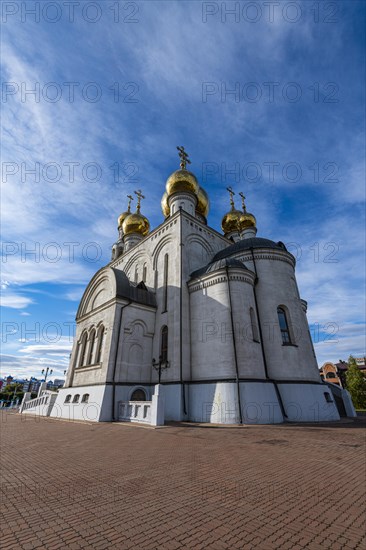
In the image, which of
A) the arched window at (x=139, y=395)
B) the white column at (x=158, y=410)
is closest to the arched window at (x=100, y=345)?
the arched window at (x=139, y=395)

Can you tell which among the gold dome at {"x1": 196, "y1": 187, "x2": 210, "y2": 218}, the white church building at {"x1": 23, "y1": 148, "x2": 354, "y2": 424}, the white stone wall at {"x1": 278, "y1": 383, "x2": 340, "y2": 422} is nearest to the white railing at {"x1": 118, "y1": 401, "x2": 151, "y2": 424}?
the white church building at {"x1": 23, "y1": 148, "x2": 354, "y2": 424}

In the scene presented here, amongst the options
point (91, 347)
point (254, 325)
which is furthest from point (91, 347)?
point (254, 325)

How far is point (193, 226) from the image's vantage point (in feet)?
68.0

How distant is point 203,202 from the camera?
25.2 meters

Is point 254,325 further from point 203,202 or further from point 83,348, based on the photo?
point 203,202

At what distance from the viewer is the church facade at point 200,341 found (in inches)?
551

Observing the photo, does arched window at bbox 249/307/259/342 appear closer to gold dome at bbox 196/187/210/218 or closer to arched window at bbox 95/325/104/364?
arched window at bbox 95/325/104/364

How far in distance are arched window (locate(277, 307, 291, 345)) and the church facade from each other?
6 cm

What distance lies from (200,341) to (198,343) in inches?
7.8

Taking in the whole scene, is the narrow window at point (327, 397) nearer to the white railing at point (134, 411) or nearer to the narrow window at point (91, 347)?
the white railing at point (134, 411)

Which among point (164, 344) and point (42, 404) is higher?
point (164, 344)

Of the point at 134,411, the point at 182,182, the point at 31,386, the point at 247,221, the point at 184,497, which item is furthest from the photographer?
the point at 31,386

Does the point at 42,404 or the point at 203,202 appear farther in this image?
the point at 203,202

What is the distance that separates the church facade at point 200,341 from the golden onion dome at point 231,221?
7.94m
